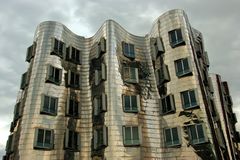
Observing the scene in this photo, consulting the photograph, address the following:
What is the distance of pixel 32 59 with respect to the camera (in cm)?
3559

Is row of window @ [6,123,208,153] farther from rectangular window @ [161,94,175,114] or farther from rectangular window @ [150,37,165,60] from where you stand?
rectangular window @ [150,37,165,60]

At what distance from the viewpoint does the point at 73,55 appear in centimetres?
3703

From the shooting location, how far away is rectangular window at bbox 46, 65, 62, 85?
32759 mm

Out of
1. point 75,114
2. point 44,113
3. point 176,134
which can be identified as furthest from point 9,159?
point 176,134

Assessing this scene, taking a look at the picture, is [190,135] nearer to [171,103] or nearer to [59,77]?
[171,103]

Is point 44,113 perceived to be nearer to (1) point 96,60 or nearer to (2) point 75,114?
(2) point 75,114

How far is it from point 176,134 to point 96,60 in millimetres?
13736

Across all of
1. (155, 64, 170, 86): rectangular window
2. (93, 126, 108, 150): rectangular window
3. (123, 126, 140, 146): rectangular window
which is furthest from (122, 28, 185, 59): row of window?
(93, 126, 108, 150): rectangular window

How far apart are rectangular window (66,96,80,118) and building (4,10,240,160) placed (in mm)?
125

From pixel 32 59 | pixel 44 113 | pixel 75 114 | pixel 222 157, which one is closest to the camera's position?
pixel 222 157

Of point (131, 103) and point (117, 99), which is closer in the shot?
point (117, 99)

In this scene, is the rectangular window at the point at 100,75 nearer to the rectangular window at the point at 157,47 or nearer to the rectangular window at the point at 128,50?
the rectangular window at the point at 128,50

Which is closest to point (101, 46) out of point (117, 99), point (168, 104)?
point (117, 99)

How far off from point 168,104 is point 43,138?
13930mm
